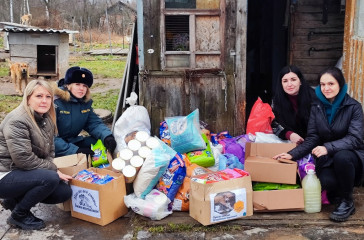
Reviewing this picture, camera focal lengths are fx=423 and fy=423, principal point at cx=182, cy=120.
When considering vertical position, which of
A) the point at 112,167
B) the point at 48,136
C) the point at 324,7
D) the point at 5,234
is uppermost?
the point at 324,7

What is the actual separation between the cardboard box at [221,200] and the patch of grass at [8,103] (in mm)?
6338

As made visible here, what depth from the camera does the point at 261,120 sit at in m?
5.10

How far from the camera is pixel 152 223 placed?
12.5ft

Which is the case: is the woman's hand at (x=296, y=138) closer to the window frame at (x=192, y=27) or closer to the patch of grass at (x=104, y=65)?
the window frame at (x=192, y=27)

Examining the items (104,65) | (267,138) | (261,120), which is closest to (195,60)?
(261,120)

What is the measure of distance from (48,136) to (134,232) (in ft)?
3.75

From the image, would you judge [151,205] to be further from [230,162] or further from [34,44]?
[34,44]

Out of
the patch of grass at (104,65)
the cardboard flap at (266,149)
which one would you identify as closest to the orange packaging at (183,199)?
the cardboard flap at (266,149)

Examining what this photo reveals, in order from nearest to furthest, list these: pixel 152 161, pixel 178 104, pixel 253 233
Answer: pixel 253 233 < pixel 152 161 < pixel 178 104

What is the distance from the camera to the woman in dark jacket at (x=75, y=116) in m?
4.39

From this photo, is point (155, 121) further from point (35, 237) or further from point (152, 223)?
point (35, 237)

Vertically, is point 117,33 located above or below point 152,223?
above

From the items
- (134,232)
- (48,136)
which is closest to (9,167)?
(48,136)

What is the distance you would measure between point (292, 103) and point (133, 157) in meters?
1.73
